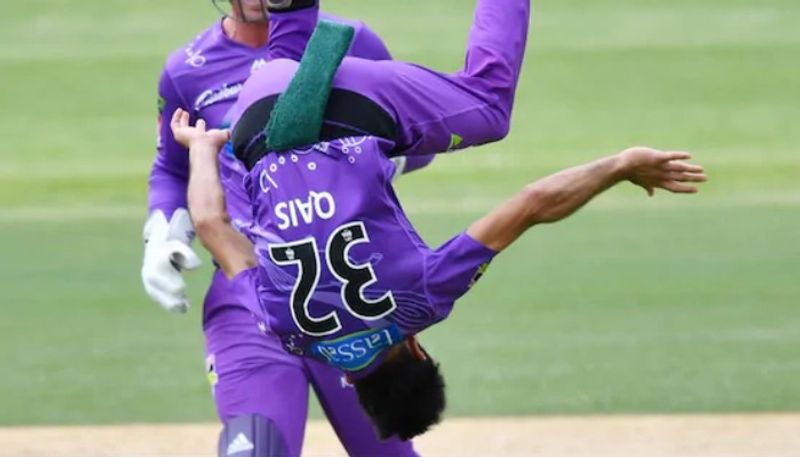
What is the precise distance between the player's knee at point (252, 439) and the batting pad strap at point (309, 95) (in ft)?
2.93

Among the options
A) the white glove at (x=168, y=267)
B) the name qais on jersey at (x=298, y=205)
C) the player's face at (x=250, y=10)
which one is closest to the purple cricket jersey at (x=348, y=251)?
the name qais on jersey at (x=298, y=205)

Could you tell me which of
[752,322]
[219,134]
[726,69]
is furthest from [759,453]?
[726,69]

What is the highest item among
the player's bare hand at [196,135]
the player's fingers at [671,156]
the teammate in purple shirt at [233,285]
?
the player's fingers at [671,156]

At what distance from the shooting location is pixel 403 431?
444 cm

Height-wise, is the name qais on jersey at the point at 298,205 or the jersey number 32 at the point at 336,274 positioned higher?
the name qais on jersey at the point at 298,205

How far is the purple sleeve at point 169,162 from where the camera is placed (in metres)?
5.13

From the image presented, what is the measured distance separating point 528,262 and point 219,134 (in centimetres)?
587

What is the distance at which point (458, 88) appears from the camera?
4160 mm

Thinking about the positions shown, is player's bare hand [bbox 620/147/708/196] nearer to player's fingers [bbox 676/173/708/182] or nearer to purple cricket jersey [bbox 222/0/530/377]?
player's fingers [bbox 676/173/708/182]

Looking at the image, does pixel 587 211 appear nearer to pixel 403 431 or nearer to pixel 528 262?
pixel 528 262

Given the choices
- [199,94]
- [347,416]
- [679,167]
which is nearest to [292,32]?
[199,94]

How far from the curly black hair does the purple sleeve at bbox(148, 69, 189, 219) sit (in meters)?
1.05

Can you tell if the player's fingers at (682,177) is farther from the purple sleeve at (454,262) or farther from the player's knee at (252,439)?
the player's knee at (252,439)

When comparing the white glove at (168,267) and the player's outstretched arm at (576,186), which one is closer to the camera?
the player's outstretched arm at (576,186)
